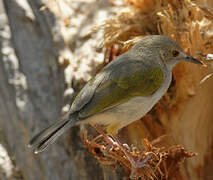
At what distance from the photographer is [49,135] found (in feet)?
11.4

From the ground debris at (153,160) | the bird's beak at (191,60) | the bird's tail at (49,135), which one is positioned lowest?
the ground debris at (153,160)

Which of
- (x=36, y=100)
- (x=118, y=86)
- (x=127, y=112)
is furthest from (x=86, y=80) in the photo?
(x=127, y=112)

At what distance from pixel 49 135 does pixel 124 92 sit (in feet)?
2.88

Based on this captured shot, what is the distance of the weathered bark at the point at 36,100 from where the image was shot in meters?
4.61

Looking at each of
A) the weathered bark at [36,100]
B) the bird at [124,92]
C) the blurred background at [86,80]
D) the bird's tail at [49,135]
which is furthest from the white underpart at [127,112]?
the weathered bark at [36,100]

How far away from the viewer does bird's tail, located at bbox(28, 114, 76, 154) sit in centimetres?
345

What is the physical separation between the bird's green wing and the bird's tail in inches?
6.7

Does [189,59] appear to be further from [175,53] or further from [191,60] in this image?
[175,53]

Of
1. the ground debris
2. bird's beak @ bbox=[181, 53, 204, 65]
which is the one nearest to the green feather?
bird's beak @ bbox=[181, 53, 204, 65]

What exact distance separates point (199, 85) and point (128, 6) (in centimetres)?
145

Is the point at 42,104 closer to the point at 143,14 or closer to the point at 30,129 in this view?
the point at 30,129

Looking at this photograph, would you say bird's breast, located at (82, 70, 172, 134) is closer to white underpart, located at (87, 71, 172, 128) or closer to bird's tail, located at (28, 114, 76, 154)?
white underpart, located at (87, 71, 172, 128)

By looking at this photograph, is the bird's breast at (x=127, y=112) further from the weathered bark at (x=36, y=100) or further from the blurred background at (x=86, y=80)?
the weathered bark at (x=36, y=100)

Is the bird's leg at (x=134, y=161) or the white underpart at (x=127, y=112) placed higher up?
the white underpart at (x=127, y=112)
